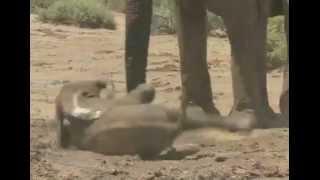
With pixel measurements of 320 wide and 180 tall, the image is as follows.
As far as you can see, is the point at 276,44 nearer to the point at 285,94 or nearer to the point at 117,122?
the point at 285,94

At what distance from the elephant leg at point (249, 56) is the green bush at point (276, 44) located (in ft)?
0.13

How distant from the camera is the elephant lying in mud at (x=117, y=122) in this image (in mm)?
4801

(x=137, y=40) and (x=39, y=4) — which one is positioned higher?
(x=39, y=4)

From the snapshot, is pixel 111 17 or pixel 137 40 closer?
pixel 111 17

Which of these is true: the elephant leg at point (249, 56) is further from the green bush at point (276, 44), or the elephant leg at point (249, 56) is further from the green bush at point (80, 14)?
the green bush at point (80, 14)

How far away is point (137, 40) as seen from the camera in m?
4.88

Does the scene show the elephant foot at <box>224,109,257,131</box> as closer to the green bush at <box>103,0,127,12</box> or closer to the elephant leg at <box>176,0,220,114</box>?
the elephant leg at <box>176,0,220,114</box>

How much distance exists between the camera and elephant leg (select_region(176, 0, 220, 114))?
16.2 feet

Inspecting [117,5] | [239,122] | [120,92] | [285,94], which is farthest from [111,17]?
[285,94]

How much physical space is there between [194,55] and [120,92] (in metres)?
0.56

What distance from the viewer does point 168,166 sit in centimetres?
482

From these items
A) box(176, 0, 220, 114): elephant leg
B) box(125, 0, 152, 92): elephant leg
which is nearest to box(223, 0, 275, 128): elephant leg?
box(176, 0, 220, 114): elephant leg

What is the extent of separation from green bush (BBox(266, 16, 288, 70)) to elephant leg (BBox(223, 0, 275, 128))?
0.13ft
